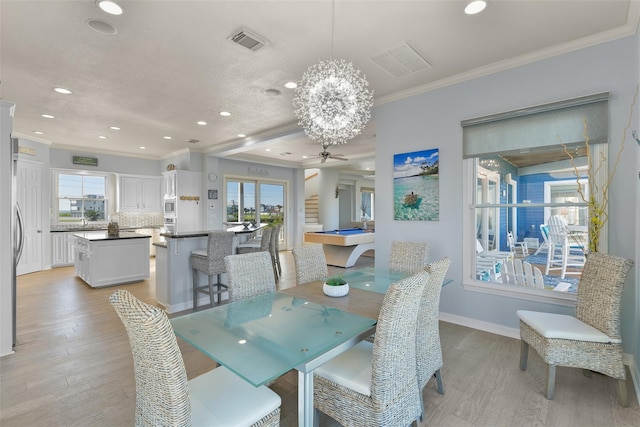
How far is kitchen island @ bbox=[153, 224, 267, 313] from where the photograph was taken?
3990mm

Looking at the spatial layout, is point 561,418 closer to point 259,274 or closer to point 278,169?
point 259,274

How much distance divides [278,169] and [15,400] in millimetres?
8192

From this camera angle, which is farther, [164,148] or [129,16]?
[164,148]

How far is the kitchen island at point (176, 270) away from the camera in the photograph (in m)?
3.99

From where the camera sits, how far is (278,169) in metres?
9.83

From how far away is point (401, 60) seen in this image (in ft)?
10.2

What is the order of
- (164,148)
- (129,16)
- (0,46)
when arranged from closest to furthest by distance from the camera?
1. (129,16)
2. (0,46)
3. (164,148)

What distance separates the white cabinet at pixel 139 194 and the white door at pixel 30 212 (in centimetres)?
174

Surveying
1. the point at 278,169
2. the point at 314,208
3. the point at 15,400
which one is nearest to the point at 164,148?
the point at 278,169

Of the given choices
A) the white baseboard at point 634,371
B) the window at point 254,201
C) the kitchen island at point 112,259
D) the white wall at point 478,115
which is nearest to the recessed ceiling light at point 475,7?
the white wall at point 478,115

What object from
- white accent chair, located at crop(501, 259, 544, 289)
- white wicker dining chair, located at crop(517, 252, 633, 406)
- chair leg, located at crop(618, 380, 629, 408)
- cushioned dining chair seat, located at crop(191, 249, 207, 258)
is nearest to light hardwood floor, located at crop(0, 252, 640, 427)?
chair leg, located at crop(618, 380, 629, 408)

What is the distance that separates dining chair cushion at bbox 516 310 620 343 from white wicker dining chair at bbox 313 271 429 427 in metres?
1.24

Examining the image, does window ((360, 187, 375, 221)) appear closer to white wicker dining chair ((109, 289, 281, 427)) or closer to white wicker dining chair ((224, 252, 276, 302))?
white wicker dining chair ((224, 252, 276, 302))

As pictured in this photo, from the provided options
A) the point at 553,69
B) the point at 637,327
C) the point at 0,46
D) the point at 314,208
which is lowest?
the point at 637,327
